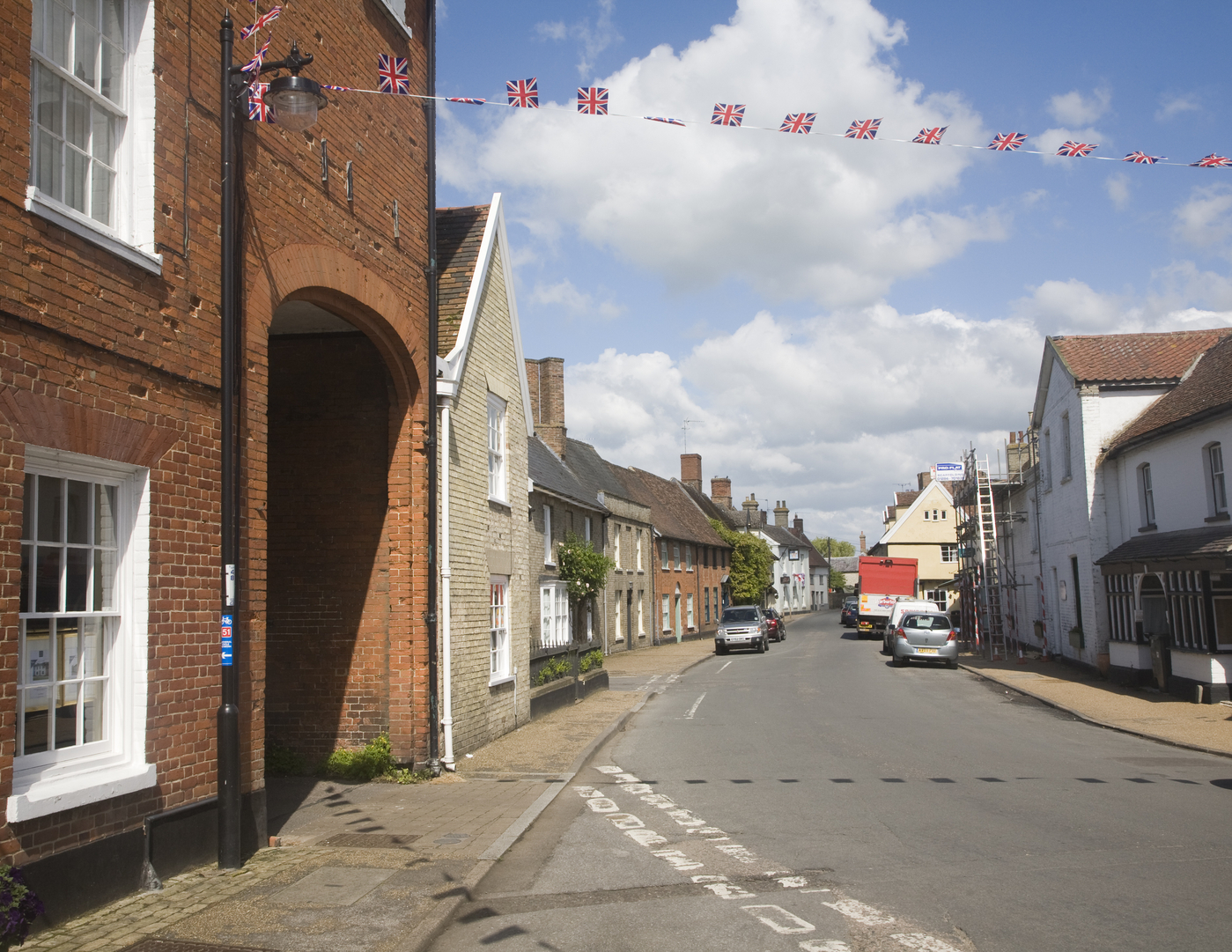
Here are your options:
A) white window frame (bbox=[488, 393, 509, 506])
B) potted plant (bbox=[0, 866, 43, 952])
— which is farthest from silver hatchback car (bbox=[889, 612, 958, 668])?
potted plant (bbox=[0, 866, 43, 952])

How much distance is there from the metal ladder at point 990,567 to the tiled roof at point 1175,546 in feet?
33.2

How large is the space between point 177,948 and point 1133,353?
83.1 feet

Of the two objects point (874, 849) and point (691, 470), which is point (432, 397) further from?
point (691, 470)

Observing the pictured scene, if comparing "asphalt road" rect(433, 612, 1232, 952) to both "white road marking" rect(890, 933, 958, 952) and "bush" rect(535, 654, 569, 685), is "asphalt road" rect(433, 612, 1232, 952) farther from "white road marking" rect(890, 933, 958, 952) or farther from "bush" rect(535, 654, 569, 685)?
"bush" rect(535, 654, 569, 685)

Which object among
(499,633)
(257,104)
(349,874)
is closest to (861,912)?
(349,874)

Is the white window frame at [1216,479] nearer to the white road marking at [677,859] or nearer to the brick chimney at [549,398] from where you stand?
the white road marking at [677,859]

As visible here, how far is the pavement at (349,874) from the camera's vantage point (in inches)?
223

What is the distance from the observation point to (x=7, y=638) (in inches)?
212

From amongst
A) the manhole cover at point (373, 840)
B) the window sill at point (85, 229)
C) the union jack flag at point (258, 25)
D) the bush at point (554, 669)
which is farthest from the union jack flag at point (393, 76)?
the bush at point (554, 669)

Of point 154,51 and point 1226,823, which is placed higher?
point 154,51

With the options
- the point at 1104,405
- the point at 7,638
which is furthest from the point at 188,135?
the point at 1104,405

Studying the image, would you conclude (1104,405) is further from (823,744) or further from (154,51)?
(154,51)

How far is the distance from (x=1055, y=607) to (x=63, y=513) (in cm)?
2718

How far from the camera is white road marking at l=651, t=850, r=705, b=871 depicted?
7.26m
